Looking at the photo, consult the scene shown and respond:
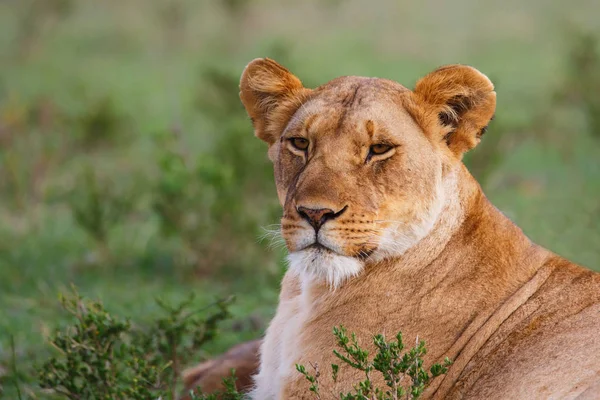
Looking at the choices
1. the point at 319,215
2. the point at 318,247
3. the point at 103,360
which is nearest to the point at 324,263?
the point at 318,247

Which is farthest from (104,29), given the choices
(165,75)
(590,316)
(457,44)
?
(590,316)

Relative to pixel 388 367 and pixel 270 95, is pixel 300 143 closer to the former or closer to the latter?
pixel 270 95

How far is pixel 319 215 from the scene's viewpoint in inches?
128

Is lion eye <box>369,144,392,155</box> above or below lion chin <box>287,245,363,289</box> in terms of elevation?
above

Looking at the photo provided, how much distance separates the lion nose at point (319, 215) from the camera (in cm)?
326

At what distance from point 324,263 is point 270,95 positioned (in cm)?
93

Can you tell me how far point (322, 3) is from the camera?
60.2ft

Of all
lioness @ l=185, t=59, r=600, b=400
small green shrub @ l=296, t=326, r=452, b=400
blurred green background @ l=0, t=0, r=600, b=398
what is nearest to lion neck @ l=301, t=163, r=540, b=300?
lioness @ l=185, t=59, r=600, b=400

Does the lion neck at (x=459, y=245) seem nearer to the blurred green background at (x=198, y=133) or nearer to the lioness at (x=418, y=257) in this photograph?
the lioness at (x=418, y=257)

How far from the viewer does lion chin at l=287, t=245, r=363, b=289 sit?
10.9 ft

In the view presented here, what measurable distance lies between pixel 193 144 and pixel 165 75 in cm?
417

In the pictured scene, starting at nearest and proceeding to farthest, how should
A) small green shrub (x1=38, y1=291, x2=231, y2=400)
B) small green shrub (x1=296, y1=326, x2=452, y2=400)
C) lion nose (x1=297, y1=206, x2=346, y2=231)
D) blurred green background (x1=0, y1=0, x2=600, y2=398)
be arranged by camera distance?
small green shrub (x1=296, y1=326, x2=452, y2=400) < lion nose (x1=297, y1=206, x2=346, y2=231) < small green shrub (x1=38, y1=291, x2=231, y2=400) < blurred green background (x1=0, y1=0, x2=600, y2=398)

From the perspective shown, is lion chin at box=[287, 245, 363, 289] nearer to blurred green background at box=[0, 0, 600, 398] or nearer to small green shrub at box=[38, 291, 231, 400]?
small green shrub at box=[38, 291, 231, 400]

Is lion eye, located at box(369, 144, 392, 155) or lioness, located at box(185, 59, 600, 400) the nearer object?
lioness, located at box(185, 59, 600, 400)
